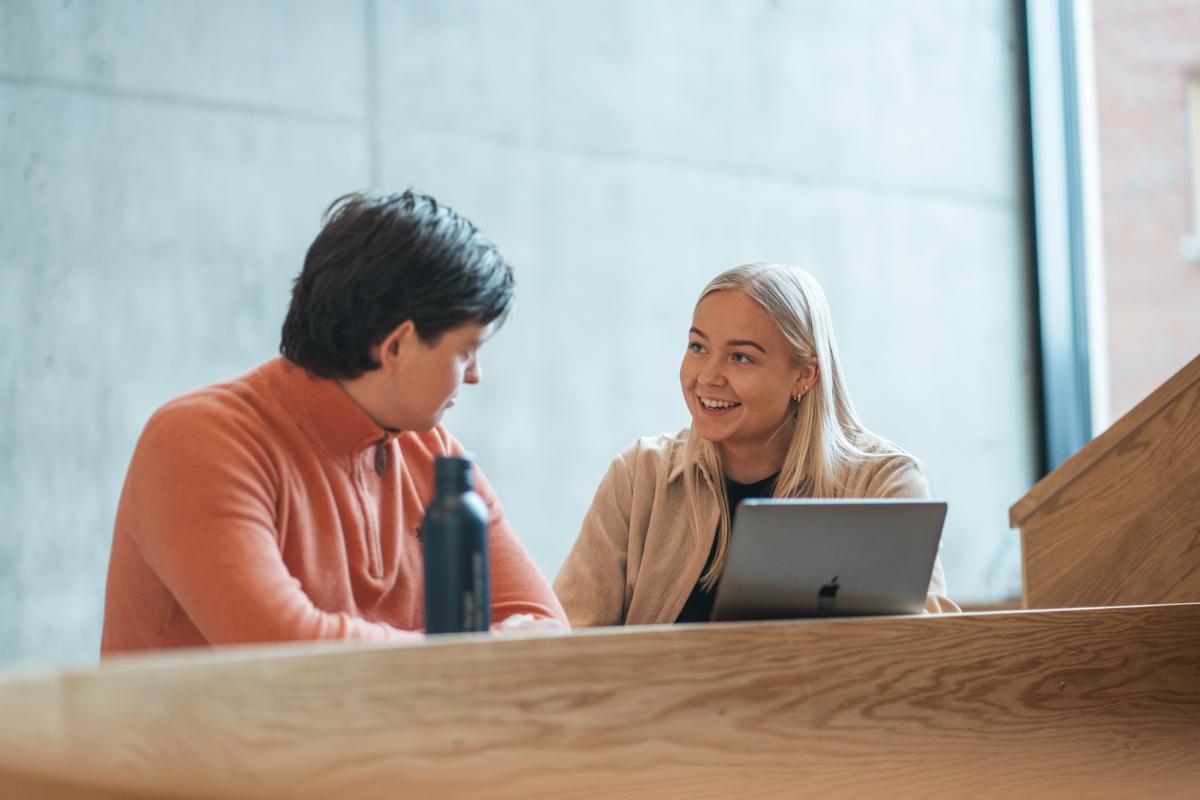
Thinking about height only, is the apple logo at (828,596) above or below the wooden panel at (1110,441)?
below

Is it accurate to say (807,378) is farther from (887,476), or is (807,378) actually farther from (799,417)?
(887,476)

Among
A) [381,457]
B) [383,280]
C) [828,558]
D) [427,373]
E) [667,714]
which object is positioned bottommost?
[667,714]

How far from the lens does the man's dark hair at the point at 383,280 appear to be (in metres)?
1.60

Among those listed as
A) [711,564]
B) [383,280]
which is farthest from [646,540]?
[383,280]

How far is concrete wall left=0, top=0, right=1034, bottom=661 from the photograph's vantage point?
3494 millimetres

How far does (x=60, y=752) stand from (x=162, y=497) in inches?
19.1

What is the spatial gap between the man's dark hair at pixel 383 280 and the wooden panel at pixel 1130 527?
1313 mm

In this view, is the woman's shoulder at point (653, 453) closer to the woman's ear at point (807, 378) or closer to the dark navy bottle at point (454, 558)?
the woman's ear at point (807, 378)

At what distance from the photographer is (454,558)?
1.36 metres

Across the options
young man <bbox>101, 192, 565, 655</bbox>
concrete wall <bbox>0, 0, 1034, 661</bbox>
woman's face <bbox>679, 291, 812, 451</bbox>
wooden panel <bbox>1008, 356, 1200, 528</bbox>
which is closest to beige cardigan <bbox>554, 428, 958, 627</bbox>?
woman's face <bbox>679, 291, 812, 451</bbox>

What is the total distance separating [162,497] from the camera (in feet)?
4.83

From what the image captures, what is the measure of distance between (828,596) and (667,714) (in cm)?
35

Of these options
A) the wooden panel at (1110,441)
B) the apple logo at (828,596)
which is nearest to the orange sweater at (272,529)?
the apple logo at (828,596)

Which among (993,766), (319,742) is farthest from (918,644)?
(319,742)
